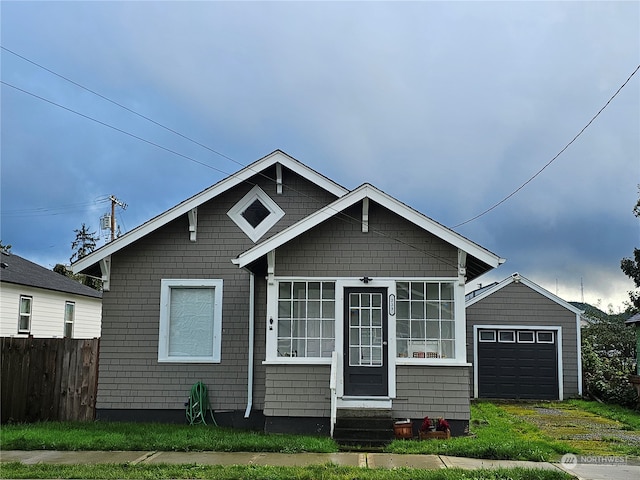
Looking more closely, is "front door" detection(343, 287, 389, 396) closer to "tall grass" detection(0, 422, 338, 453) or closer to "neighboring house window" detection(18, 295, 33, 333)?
"tall grass" detection(0, 422, 338, 453)

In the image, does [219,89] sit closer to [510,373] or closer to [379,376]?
[379,376]

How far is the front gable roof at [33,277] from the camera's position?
19.1 metres

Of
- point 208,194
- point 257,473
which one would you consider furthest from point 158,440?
point 208,194

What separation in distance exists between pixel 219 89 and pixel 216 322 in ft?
17.6

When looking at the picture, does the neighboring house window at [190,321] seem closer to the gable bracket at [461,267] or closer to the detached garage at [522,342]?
the gable bracket at [461,267]

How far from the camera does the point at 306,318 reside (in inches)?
459

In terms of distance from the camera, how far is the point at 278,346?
37.9 ft

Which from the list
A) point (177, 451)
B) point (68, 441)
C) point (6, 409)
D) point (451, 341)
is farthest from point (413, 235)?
point (6, 409)

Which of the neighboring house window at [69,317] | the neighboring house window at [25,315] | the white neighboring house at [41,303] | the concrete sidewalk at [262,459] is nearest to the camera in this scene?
the concrete sidewalk at [262,459]

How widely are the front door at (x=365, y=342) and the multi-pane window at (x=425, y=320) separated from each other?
310mm

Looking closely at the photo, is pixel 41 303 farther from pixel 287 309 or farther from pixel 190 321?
pixel 287 309

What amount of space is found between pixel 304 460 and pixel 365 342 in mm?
2790

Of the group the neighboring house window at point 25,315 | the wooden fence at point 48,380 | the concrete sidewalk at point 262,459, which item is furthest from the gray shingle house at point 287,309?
the neighboring house window at point 25,315

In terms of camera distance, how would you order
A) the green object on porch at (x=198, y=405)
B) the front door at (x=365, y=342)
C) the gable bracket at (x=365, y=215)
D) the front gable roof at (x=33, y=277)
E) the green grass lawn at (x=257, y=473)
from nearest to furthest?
the green grass lawn at (x=257, y=473) → the front door at (x=365, y=342) → the gable bracket at (x=365, y=215) → the green object on porch at (x=198, y=405) → the front gable roof at (x=33, y=277)
